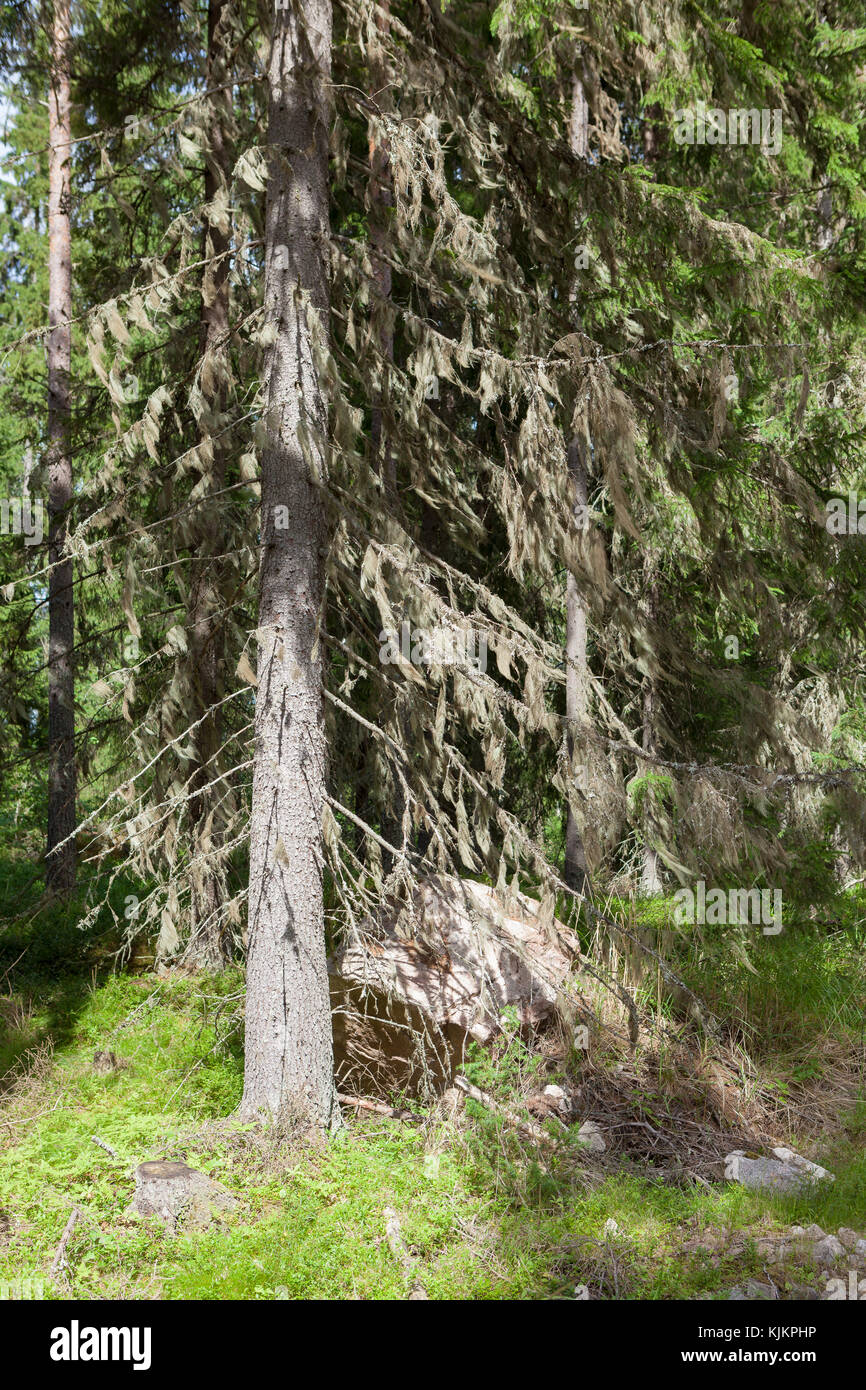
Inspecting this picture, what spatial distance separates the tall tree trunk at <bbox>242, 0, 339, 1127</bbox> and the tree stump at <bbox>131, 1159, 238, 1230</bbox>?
60 centimetres

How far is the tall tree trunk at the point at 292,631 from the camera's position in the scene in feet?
18.1

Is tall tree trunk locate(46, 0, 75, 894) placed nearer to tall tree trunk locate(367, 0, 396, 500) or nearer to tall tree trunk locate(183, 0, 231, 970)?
tall tree trunk locate(183, 0, 231, 970)


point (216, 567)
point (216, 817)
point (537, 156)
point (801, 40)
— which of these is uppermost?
point (801, 40)

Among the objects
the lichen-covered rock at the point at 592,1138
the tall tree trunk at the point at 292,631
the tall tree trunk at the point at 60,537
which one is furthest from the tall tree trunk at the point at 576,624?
the tall tree trunk at the point at 60,537

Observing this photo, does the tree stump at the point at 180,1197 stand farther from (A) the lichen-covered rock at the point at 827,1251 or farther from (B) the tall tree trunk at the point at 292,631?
(A) the lichen-covered rock at the point at 827,1251

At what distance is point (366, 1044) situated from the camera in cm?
661

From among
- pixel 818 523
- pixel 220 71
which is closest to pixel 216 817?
pixel 818 523

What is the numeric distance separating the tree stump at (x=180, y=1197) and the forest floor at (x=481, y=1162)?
59 millimetres

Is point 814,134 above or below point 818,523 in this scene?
above

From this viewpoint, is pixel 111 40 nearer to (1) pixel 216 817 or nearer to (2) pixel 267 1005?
(1) pixel 216 817

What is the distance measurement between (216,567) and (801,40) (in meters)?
5.66

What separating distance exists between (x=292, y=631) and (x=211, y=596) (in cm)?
227

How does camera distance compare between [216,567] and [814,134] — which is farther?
[216,567]

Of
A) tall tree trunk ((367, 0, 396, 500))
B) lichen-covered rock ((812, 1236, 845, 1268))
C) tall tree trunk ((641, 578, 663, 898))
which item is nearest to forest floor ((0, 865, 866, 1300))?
lichen-covered rock ((812, 1236, 845, 1268))
